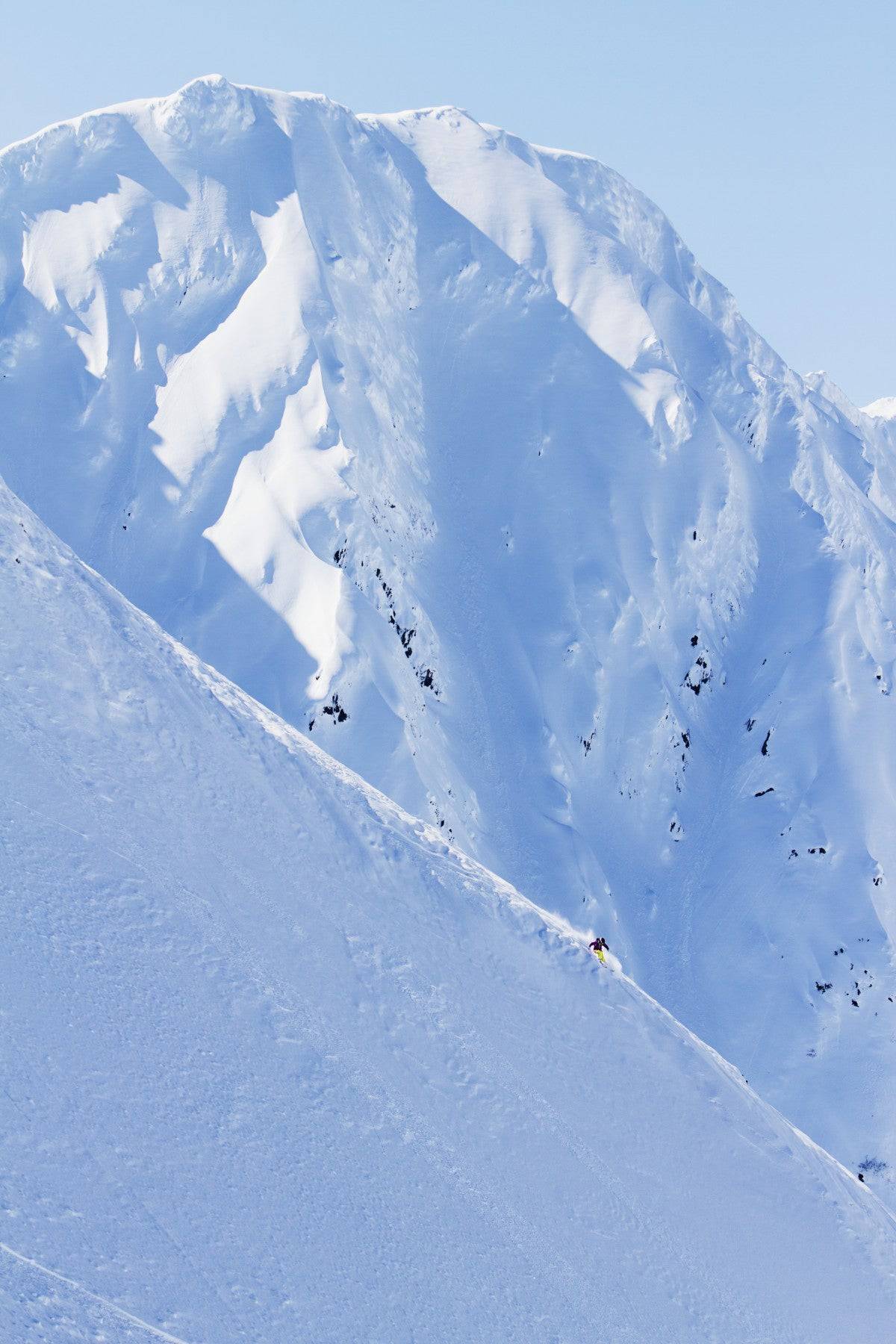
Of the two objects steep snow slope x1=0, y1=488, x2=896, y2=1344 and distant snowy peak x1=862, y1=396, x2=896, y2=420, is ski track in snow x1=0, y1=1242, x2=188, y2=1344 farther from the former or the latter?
distant snowy peak x1=862, y1=396, x2=896, y2=420

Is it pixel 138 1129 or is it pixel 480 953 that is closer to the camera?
pixel 138 1129

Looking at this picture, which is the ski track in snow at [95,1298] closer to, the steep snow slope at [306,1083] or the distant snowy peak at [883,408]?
the steep snow slope at [306,1083]

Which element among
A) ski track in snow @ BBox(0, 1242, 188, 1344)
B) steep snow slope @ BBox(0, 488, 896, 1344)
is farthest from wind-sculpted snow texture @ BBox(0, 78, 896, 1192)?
ski track in snow @ BBox(0, 1242, 188, 1344)

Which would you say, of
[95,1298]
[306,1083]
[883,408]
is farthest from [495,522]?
[883,408]

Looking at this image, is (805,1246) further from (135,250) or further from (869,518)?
(869,518)

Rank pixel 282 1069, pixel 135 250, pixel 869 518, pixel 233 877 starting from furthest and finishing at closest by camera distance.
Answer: pixel 869 518 → pixel 135 250 → pixel 233 877 → pixel 282 1069

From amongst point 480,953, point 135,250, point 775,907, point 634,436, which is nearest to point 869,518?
point 634,436

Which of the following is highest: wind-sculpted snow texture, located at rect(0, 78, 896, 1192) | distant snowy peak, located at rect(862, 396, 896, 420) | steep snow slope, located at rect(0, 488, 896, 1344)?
distant snowy peak, located at rect(862, 396, 896, 420)
